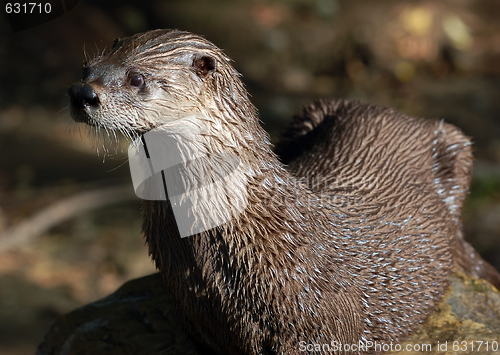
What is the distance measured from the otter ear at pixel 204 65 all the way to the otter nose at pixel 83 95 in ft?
1.01

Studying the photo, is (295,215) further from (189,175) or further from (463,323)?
(463,323)

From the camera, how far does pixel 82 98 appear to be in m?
1.65

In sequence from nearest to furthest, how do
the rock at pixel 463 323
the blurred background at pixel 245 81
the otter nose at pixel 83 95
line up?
the otter nose at pixel 83 95 < the rock at pixel 463 323 < the blurred background at pixel 245 81

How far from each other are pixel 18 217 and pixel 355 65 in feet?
16.2

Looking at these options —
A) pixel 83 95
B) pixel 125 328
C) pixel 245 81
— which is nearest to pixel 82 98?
pixel 83 95

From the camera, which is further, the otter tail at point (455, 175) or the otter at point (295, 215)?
the otter tail at point (455, 175)

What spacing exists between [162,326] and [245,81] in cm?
544

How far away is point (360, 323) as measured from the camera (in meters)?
2.25

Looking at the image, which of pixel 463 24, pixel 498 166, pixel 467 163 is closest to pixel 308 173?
pixel 467 163

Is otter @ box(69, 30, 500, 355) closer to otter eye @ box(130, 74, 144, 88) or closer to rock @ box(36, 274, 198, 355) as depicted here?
otter eye @ box(130, 74, 144, 88)

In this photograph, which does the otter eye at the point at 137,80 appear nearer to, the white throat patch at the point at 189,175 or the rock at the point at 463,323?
the white throat patch at the point at 189,175

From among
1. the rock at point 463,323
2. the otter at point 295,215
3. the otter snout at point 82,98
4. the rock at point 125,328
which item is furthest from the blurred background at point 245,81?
the otter snout at point 82,98

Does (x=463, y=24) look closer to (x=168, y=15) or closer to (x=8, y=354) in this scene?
(x=168, y=15)

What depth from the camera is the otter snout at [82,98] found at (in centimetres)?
164
